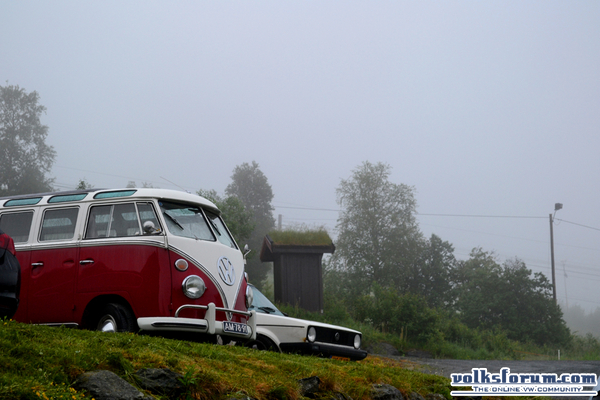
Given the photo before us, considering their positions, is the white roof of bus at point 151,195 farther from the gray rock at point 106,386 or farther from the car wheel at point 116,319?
the gray rock at point 106,386

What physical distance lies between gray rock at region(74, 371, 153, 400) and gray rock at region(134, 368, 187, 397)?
33 centimetres

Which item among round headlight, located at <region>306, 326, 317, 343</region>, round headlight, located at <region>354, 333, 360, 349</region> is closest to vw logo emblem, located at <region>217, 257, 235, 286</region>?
round headlight, located at <region>306, 326, 317, 343</region>

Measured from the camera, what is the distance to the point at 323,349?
427 inches

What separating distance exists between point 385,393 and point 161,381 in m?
2.88

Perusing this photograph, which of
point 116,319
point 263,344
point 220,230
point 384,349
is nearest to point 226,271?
point 220,230

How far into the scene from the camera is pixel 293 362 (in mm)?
7141

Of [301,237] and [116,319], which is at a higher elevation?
[301,237]

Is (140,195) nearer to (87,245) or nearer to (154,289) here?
(87,245)

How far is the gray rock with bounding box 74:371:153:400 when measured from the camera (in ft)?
14.9

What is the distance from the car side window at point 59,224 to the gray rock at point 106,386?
4.62 m

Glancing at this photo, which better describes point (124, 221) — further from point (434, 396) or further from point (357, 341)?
point (357, 341)

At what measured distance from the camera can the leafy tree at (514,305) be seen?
139 ft

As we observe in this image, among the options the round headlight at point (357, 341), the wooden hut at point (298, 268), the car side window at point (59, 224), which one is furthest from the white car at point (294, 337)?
the wooden hut at point (298, 268)

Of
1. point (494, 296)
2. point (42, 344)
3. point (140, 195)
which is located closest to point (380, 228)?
point (494, 296)
